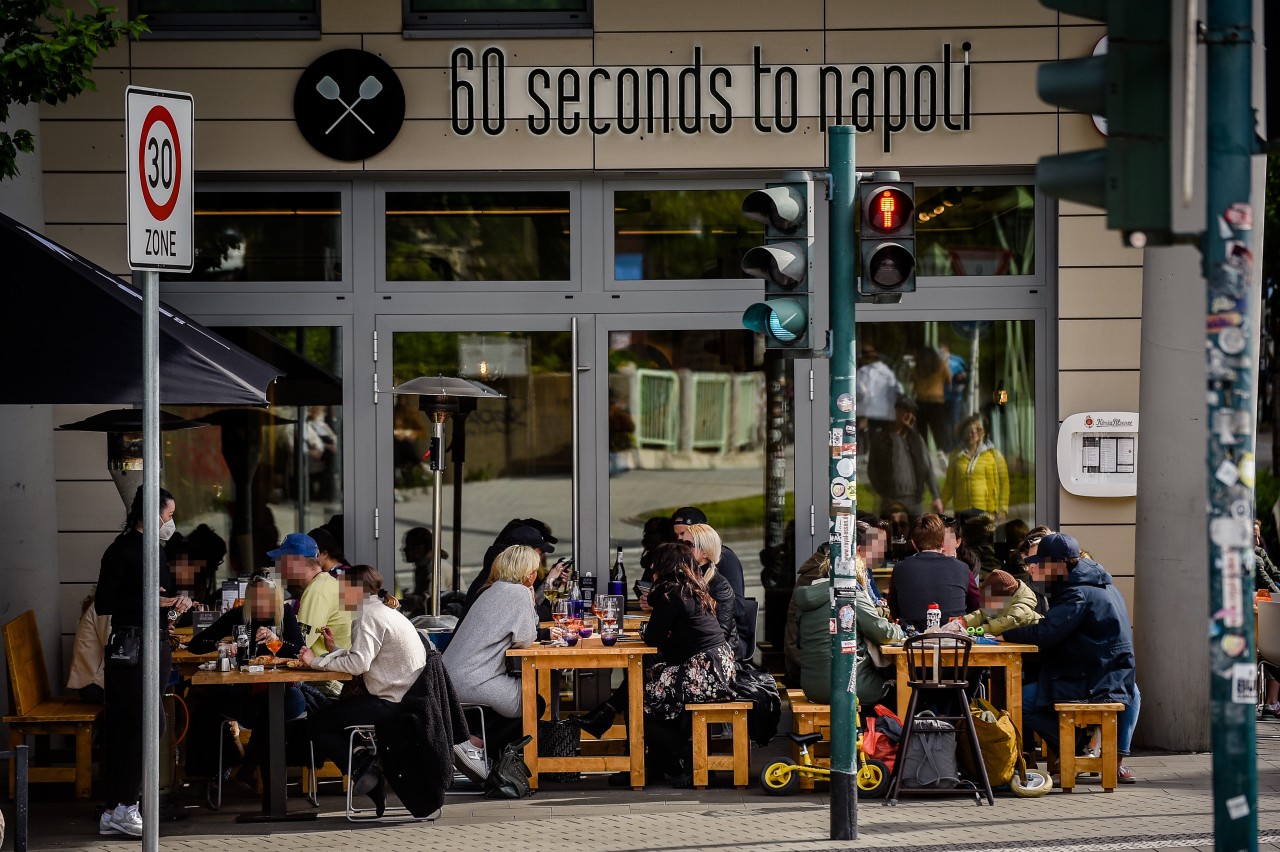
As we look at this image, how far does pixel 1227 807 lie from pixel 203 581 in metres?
Result: 8.84

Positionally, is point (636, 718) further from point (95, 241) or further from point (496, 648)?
point (95, 241)

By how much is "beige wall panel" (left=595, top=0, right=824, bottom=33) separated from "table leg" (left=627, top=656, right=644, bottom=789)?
190 inches

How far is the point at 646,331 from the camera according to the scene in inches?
445

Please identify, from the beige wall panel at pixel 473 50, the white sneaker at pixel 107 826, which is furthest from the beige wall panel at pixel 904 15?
the white sneaker at pixel 107 826

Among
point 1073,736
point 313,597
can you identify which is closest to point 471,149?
point 313,597

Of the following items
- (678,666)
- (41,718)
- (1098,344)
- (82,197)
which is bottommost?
(41,718)

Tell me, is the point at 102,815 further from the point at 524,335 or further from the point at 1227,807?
the point at 1227,807

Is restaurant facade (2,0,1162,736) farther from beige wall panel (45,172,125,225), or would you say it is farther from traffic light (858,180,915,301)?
traffic light (858,180,915,301)

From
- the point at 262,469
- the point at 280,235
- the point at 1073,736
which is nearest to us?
the point at 1073,736

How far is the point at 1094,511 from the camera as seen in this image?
11.1 meters

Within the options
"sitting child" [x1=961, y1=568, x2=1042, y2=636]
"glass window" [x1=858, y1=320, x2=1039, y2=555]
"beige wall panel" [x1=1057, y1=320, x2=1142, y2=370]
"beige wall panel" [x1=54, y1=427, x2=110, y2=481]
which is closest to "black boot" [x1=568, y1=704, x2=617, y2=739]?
"sitting child" [x1=961, y1=568, x2=1042, y2=636]

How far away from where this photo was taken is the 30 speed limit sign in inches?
196

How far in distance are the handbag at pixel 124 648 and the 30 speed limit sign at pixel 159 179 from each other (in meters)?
3.14

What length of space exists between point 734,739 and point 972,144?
4949 mm
